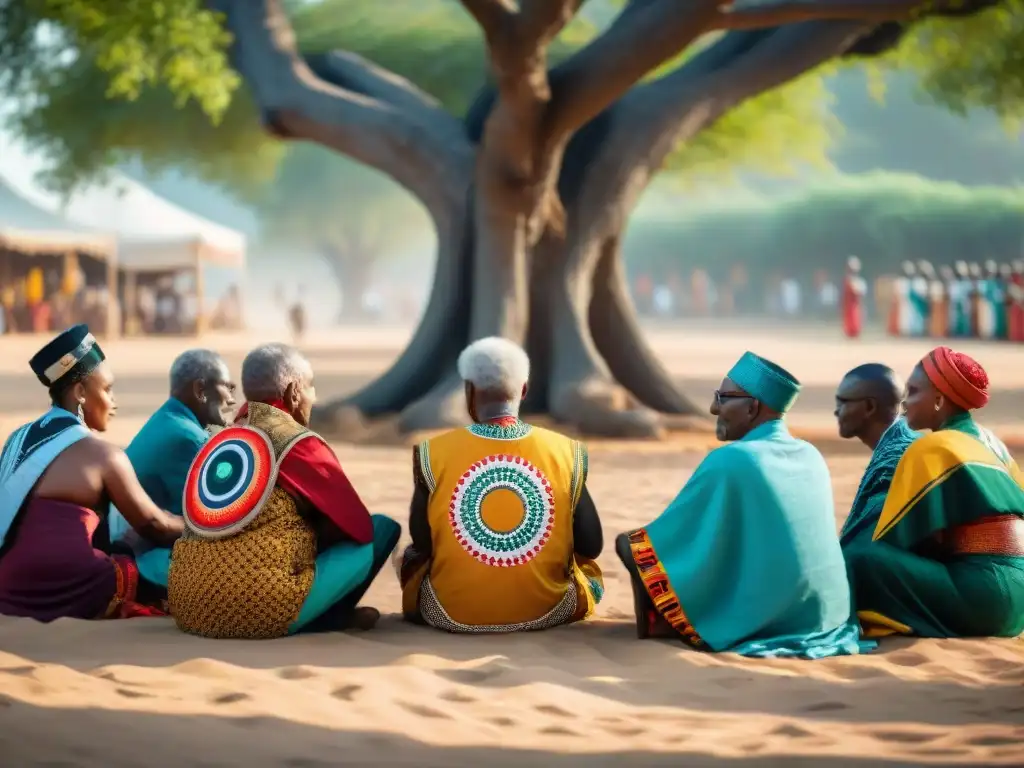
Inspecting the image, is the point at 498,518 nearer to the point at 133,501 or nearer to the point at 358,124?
the point at 133,501

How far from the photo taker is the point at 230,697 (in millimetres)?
4758

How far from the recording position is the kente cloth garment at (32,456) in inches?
227

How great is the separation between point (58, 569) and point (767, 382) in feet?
9.20

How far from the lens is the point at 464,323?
50.1ft

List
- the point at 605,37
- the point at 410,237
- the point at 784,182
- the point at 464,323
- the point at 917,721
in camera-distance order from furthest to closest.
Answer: the point at 784,182 < the point at 410,237 < the point at 464,323 < the point at 605,37 < the point at 917,721

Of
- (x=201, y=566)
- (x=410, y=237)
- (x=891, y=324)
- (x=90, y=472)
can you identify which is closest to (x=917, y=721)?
(x=201, y=566)

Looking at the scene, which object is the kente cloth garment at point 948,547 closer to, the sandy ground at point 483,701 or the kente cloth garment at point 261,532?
the sandy ground at point 483,701

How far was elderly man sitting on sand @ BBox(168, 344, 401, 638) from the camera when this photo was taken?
548 cm

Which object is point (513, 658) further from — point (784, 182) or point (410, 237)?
point (784, 182)

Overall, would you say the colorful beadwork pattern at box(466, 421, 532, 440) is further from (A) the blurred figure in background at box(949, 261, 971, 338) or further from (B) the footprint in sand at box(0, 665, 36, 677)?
(A) the blurred figure in background at box(949, 261, 971, 338)

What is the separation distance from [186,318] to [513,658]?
34.4m

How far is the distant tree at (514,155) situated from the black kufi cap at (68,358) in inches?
307

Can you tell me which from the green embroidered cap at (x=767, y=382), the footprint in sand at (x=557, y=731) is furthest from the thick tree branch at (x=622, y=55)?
the footprint in sand at (x=557, y=731)

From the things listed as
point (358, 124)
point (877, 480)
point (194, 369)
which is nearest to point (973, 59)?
point (358, 124)
